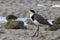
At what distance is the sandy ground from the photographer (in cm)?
810

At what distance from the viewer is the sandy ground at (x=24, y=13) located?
8.10 metres

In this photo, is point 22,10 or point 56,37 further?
point 22,10

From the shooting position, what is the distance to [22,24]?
983 cm

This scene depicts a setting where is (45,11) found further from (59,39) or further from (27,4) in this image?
(59,39)

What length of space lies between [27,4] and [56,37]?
6424mm

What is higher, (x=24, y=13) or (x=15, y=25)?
(x=15, y=25)

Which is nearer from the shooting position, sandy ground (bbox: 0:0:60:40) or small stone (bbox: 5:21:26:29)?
sandy ground (bbox: 0:0:60:40)

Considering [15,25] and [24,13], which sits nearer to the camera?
[15,25]

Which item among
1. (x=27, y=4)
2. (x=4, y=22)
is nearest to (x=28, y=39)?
(x=4, y=22)

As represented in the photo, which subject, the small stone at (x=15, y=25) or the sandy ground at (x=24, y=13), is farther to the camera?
the small stone at (x=15, y=25)

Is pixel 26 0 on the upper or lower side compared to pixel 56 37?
lower

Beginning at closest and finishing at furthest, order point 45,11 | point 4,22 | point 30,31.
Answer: point 30,31
point 4,22
point 45,11

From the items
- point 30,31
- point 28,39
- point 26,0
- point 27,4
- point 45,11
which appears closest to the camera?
point 28,39

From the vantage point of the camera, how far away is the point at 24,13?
12062 millimetres
